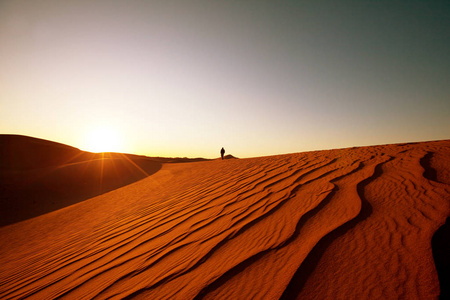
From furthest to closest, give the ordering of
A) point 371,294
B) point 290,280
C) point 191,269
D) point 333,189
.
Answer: point 333,189 → point 191,269 → point 290,280 → point 371,294

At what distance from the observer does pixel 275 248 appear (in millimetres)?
1801

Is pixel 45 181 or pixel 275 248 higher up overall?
pixel 275 248

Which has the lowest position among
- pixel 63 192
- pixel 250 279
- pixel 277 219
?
pixel 63 192

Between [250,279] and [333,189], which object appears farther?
[333,189]

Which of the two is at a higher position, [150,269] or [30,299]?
[150,269]

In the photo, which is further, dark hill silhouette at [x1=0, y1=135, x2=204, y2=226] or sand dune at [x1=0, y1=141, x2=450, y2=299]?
dark hill silhouette at [x1=0, y1=135, x2=204, y2=226]

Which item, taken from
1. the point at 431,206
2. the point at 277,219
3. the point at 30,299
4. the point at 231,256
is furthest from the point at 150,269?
the point at 431,206

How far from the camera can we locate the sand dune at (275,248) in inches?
53.1

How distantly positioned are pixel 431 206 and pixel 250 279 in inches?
75.9

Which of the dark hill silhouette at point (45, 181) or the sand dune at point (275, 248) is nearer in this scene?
the sand dune at point (275, 248)

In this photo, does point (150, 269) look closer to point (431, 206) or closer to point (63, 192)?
point (431, 206)

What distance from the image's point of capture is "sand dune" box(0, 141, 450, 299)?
4.43 ft

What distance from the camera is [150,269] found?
1.98 m

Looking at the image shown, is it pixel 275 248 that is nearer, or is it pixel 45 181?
pixel 275 248
